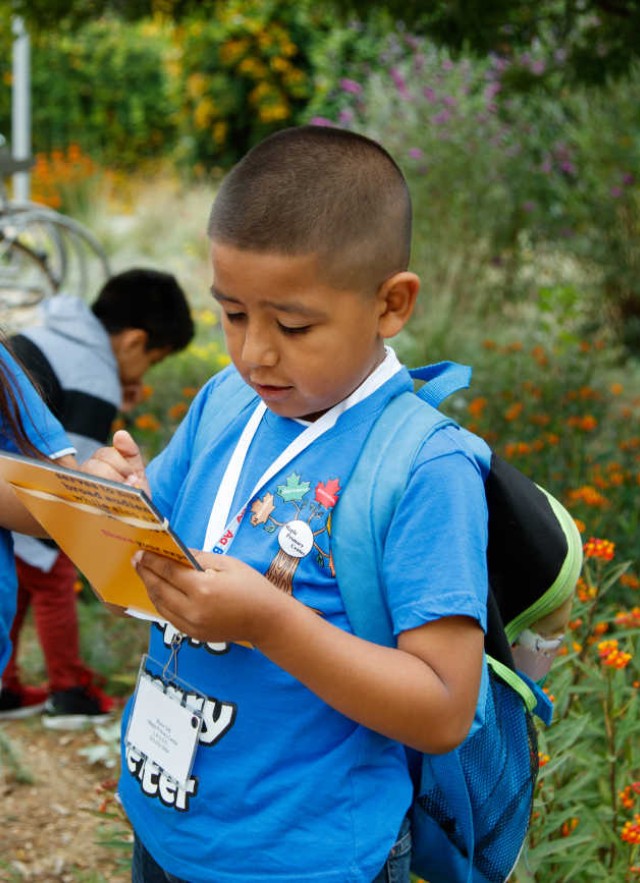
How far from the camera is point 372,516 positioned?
1.27 meters

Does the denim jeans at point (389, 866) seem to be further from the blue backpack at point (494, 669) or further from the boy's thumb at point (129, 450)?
the boy's thumb at point (129, 450)

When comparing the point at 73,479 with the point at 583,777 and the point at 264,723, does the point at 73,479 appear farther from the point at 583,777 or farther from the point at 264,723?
the point at 583,777

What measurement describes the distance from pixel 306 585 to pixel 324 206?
451 mm

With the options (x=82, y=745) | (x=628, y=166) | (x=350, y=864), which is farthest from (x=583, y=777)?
(x=628, y=166)

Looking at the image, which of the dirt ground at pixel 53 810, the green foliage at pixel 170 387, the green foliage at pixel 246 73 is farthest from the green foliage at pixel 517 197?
the dirt ground at pixel 53 810

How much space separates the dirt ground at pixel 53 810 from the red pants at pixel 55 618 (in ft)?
0.57

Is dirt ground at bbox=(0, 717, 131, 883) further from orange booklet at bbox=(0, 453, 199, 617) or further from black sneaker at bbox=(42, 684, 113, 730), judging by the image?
orange booklet at bbox=(0, 453, 199, 617)

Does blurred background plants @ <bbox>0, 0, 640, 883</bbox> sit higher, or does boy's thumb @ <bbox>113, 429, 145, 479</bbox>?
boy's thumb @ <bbox>113, 429, 145, 479</bbox>

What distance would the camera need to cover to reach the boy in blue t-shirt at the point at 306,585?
3.99 ft

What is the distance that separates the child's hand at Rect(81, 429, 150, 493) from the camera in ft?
4.84

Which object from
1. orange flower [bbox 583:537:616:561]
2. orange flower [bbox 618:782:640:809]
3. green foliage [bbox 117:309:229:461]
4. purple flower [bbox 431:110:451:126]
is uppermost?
purple flower [bbox 431:110:451:126]

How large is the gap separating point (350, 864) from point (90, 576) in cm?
47

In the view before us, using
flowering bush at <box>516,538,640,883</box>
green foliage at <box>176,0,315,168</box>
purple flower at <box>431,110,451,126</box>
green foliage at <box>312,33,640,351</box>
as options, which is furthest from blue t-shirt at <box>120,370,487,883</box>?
green foliage at <box>176,0,315,168</box>

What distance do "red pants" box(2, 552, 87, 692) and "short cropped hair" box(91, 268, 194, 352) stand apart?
0.75 metres
